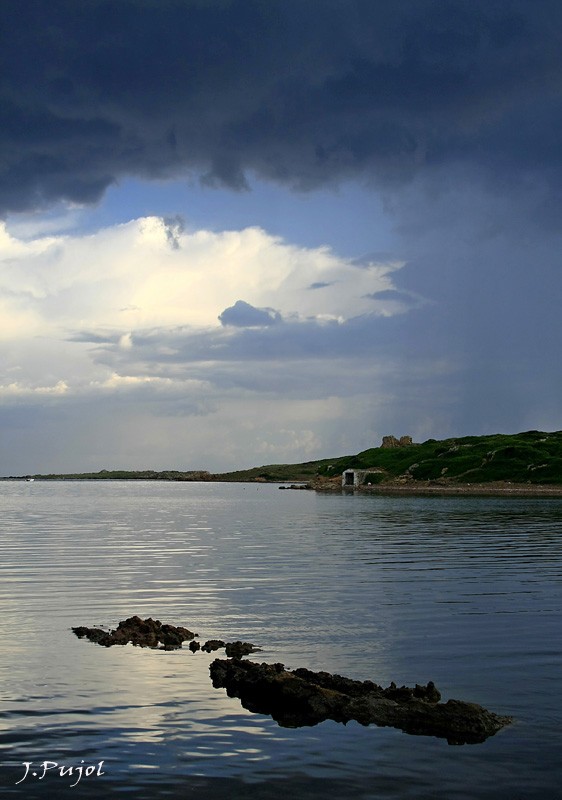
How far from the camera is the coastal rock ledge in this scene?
1980cm

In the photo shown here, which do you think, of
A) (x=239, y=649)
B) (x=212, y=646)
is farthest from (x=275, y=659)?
(x=212, y=646)

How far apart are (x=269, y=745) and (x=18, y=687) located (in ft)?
29.0

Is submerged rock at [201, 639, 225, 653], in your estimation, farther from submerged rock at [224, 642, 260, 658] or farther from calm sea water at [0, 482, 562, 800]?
calm sea water at [0, 482, 562, 800]

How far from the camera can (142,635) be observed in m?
30.2

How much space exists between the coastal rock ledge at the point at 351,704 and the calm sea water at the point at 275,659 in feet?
1.47

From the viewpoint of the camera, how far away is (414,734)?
19656 millimetres

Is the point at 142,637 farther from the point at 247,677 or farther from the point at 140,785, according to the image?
the point at 140,785

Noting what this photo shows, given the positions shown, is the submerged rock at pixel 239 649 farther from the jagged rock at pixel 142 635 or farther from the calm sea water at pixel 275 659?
the jagged rock at pixel 142 635
